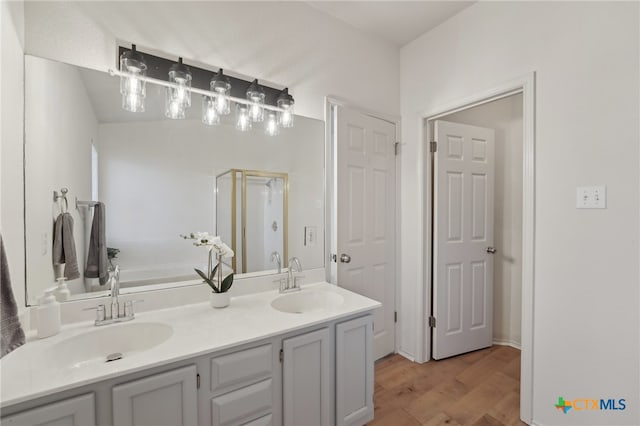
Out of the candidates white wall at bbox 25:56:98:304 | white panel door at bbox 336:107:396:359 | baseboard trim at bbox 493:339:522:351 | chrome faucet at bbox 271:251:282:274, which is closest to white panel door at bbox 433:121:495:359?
baseboard trim at bbox 493:339:522:351

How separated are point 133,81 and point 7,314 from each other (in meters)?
1.09

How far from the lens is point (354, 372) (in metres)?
1.50

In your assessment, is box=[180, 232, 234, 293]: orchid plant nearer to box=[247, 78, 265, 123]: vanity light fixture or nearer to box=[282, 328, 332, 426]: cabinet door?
box=[282, 328, 332, 426]: cabinet door

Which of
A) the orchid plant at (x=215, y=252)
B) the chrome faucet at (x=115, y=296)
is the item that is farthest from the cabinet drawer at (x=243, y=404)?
the chrome faucet at (x=115, y=296)

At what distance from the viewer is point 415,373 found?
7.19ft

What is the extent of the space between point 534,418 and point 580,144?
61.9 inches

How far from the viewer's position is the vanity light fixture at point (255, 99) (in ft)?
5.58

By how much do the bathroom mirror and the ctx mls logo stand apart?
1.77 metres

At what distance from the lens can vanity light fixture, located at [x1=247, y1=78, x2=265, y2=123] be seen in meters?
1.70

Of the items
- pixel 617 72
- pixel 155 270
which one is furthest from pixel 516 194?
pixel 155 270

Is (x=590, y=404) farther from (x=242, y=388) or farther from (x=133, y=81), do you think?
(x=133, y=81)

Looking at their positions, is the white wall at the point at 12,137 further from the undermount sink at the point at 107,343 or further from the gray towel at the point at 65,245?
the undermount sink at the point at 107,343

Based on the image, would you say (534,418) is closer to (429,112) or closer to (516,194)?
(516,194)

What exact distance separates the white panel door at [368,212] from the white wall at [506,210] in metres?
0.91
